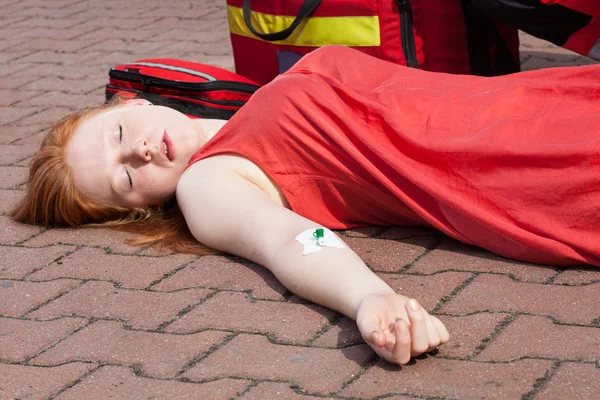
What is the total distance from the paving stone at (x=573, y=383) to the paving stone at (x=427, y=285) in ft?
1.48

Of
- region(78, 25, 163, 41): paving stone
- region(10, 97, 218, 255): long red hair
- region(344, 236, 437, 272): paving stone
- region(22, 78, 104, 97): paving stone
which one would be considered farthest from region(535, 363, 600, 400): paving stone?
region(78, 25, 163, 41): paving stone

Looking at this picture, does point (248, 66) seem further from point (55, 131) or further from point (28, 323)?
point (28, 323)

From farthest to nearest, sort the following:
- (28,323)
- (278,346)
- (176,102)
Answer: (176,102)
(28,323)
(278,346)

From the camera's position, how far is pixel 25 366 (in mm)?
2340

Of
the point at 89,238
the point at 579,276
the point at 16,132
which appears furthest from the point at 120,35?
the point at 579,276

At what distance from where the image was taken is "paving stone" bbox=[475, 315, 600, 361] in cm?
215

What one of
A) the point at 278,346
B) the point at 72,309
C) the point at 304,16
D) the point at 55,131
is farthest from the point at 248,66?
the point at 278,346

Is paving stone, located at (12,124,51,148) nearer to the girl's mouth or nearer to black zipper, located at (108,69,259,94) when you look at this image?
black zipper, located at (108,69,259,94)

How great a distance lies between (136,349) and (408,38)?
1.94 m

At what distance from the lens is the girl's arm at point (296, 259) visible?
7.02 ft

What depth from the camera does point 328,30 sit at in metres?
3.88

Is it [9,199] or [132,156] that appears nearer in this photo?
[132,156]

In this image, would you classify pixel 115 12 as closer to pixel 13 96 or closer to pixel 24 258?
pixel 13 96

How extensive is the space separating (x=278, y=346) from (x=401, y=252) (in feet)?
2.05
